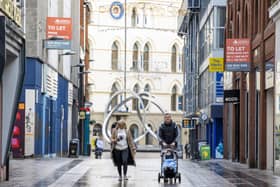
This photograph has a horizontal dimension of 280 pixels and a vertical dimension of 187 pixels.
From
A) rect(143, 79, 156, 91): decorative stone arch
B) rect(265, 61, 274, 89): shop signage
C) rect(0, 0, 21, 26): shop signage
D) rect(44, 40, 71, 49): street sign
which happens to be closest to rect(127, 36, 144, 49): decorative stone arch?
rect(143, 79, 156, 91): decorative stone arch

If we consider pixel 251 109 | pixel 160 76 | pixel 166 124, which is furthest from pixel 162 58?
pixel 166 124

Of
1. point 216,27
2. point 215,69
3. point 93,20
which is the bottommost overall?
point 215,69

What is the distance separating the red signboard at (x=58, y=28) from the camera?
134 ft

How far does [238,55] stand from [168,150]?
45.6 feet

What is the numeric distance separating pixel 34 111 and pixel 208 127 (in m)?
22.6

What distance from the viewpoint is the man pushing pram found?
74.3ft

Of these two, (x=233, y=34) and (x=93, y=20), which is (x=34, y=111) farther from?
(x=93, y=20)

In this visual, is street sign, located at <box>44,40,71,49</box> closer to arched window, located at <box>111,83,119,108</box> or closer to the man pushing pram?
the man pushing pram

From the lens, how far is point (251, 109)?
1406 inches

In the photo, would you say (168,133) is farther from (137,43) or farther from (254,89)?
(137,43)

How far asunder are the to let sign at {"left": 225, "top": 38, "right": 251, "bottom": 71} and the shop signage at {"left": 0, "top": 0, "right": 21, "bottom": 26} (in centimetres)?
1398

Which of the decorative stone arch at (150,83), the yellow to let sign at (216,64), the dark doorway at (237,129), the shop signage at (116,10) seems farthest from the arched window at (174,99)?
the dark doorway at (237,129)

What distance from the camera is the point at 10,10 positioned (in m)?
21.9

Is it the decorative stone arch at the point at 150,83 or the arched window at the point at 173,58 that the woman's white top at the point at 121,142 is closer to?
the decorative stone arch at the point at 150,83
